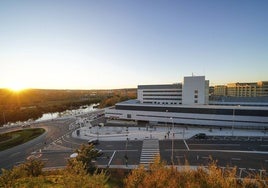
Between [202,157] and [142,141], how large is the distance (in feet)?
40.1

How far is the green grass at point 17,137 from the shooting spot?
3891 centimetres

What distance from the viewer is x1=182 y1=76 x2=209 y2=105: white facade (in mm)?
52156

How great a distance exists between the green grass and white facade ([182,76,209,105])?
42283 mm

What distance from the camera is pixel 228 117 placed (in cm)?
4481

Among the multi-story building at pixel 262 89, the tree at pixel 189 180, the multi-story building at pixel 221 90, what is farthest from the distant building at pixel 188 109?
the multi-story building at pixel 221 90

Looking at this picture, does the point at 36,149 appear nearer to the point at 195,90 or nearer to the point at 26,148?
the point at 26,148

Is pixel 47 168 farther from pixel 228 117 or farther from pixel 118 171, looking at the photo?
pixel 228 117

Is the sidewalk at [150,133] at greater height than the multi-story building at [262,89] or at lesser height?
lesser

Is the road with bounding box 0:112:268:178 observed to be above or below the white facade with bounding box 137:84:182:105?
below

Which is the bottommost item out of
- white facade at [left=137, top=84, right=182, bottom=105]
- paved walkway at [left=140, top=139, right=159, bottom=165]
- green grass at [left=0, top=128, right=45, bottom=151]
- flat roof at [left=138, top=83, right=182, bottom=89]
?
green grass at [left=0, top=128, right=45, bottom=151]

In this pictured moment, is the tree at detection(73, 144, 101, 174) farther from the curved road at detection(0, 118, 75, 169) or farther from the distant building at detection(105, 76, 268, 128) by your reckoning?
the distant building at detection(105, 76, 268, 128)

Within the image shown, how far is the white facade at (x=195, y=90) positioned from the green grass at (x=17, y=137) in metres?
42.3

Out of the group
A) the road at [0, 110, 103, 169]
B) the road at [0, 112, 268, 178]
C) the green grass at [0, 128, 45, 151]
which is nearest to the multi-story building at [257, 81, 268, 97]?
the road at [0, 112, 268, 178]

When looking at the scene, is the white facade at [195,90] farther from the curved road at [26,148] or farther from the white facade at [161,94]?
the curved road at [26,148]
